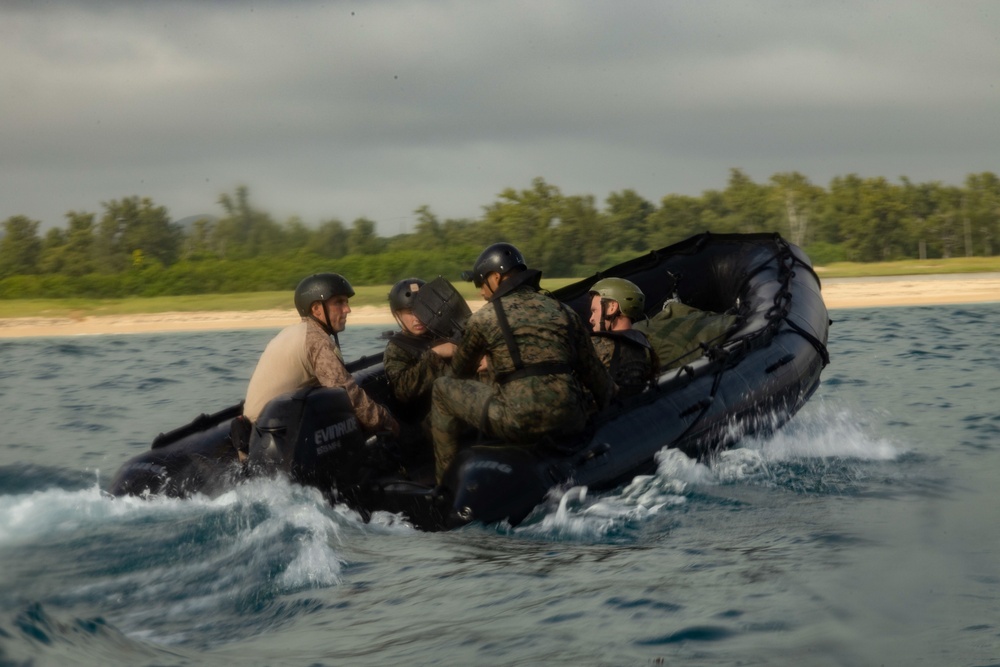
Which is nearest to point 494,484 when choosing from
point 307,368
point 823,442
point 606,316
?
point 307,368

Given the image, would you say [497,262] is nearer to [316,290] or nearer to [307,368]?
[316,290]

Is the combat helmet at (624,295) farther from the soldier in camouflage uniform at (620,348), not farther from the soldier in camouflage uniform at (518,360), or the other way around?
the soldier in camouflage uniform at (518,360)

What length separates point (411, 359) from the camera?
22.4 ft

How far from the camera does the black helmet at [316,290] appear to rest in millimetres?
6352

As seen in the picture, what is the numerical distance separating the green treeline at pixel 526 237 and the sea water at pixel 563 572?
22.7 meters

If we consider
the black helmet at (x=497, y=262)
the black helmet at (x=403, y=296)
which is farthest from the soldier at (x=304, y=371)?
the black helmet at (x=497, y=262)

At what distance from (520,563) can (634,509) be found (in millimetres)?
1161

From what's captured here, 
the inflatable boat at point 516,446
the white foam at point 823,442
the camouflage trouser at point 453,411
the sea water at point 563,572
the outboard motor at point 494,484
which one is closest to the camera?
the sea water at point 563,572

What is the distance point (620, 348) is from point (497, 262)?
1310 mm

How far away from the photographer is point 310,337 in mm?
6238

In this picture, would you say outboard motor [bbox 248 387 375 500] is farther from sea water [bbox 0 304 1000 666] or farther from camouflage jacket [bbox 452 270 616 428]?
camouflage jacket [bbox 452 270 616 428]

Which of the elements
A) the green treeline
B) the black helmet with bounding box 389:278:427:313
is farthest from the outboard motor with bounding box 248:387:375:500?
the green treeline

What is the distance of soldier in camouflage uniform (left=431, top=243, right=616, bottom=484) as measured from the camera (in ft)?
19.1

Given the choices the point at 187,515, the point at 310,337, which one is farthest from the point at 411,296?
the point at 187,515
